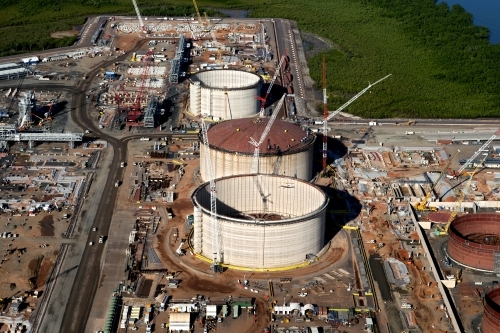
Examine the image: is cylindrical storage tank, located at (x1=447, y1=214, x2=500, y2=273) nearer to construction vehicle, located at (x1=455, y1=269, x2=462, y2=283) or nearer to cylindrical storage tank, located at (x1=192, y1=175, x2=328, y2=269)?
construction vehicle, located at (x1=455, y1=269, x2=462, y2=283)

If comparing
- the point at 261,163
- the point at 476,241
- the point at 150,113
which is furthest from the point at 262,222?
the point at 150,113

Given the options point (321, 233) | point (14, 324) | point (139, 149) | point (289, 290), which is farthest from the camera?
point (139, 149)

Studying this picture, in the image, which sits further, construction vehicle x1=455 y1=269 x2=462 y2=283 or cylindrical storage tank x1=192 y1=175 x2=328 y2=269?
cylindrical storage tank x1=192 y1=175 x2=328 y2=269

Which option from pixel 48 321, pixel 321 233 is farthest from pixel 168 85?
pixel 48 321

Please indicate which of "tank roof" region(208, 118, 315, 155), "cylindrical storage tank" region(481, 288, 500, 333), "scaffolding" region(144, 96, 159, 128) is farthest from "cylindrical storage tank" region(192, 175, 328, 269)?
"scaffolding" region(144, 96, 159, 128)

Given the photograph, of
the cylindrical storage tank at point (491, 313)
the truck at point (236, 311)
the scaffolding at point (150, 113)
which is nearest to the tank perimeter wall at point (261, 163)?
the scaffolding at point (150, 113)

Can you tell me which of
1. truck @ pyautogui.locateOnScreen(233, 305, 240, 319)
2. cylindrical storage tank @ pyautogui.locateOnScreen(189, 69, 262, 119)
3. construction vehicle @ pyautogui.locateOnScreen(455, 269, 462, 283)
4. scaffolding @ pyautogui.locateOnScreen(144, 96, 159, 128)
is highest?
cylindrical storage tank @ pyautogui.locateOnScreen(189, 69, 262, 119)

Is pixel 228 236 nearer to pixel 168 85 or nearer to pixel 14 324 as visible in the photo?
pixel 14 324
